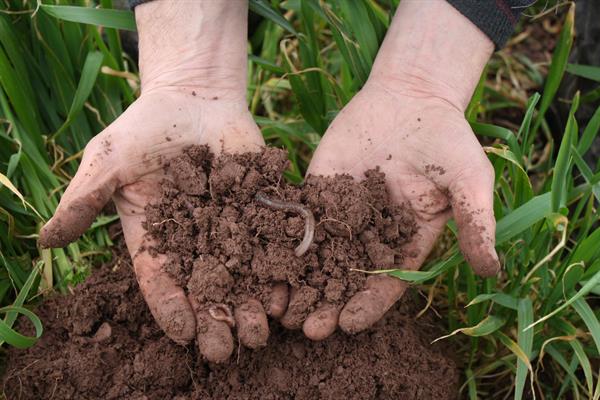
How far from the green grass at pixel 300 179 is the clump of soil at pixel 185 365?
0.43 feet

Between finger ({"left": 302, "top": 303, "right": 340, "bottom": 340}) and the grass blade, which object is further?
the grass blade

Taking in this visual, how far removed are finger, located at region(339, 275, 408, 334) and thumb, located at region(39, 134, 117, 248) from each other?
0.71 metres

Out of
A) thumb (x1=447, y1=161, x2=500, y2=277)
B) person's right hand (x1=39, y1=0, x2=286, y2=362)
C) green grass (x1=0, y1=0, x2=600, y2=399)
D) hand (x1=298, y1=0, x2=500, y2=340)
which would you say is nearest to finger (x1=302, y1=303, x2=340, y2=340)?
hand (x1=298, y1=0, x2=500, y2=340)

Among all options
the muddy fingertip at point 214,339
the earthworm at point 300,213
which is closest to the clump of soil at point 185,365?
the muddy fingertip at point 214,339

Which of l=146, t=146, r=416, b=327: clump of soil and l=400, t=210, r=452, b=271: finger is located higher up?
l=146, t=146, r=416, b=327: clump of soil

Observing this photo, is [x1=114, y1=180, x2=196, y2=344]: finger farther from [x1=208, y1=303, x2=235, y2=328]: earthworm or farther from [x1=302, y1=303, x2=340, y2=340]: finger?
[x1=302, y1=303, x2=340, y2=340]: finger

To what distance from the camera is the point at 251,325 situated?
5.21 feet

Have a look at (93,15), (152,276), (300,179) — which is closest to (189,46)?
(93,15)

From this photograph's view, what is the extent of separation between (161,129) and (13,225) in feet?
2.03

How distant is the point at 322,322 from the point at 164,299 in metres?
0.42

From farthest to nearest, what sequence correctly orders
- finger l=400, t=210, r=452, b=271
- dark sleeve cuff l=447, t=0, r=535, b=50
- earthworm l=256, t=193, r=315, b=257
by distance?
dark sleeve cuff l=447, t=0, r=535, b=50 < finger l=400, t=210, r=452, b=271 < earthworm l=256, t=193, r=315, b=257

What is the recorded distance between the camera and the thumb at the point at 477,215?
153cm

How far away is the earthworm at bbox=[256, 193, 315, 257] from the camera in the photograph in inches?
64.4

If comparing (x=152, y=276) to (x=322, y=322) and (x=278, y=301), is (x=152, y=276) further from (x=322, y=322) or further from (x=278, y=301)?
(x=322, y=322)
